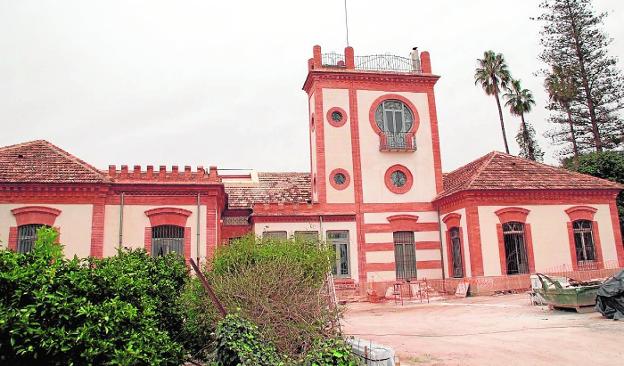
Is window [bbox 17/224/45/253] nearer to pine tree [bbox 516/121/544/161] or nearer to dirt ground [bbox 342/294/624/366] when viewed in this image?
dirt ground [bbox 342/294/624/366]

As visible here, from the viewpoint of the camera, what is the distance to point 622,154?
29.6 m

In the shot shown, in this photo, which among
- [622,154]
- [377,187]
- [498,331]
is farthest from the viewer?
[622,154]

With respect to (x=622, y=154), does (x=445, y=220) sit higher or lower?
lower

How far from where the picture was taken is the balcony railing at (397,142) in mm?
24953

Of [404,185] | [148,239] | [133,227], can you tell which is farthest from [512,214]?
[133,227]

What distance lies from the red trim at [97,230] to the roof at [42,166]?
117 cm

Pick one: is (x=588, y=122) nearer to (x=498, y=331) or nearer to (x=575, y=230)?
(x=575, y=230)

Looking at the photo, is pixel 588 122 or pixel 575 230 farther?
pixel 588 122

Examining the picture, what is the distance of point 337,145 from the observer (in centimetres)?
2483

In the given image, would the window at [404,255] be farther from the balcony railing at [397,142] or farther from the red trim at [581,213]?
the red trim at [581,213]

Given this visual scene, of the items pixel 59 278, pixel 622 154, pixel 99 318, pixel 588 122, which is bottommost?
pixel 99 318

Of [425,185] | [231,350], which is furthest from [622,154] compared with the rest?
[231,350]

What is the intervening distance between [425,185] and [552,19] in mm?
19606

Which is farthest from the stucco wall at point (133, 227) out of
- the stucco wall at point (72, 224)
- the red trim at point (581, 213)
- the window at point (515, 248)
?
the red trim at point (581, 213)
